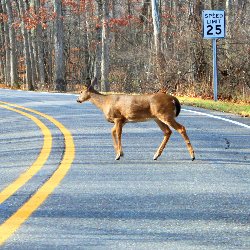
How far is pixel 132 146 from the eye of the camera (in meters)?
10.4

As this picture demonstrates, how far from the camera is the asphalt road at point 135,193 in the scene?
5.06m

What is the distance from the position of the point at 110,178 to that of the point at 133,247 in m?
2.90

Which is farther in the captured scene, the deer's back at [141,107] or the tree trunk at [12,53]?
the tree trunk at [12,53]

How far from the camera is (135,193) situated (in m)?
6.72

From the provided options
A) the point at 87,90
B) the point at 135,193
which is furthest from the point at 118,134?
the point at 135,193

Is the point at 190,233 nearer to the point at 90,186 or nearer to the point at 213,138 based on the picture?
the point at 90,186

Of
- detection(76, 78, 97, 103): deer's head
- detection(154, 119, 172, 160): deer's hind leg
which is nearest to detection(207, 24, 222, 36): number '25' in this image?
detection(76, 78, 97, 103): deer's head

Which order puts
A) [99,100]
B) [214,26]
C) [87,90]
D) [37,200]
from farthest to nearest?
1. [214,26]
2. [87,90]
3. [99,100]
4. [37,200]

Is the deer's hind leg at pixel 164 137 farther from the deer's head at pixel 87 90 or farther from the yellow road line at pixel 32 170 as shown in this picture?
the yellow road line at pixel 32 170

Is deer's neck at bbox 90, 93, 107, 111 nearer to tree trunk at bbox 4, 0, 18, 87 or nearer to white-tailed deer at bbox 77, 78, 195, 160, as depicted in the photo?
white-tailed deer at bbox 77, 78, 195, 160

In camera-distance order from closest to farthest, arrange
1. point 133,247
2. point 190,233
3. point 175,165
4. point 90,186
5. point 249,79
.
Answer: point 133,247, point 190,233, point 90,186, point 175,165, point 249,79

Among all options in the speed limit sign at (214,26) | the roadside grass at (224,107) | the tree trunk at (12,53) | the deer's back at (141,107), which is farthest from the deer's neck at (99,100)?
the tree trunk at (12,53)

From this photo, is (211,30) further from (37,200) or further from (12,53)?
(12,53)

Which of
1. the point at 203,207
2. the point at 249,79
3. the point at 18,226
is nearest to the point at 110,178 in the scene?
the point at 203,207
